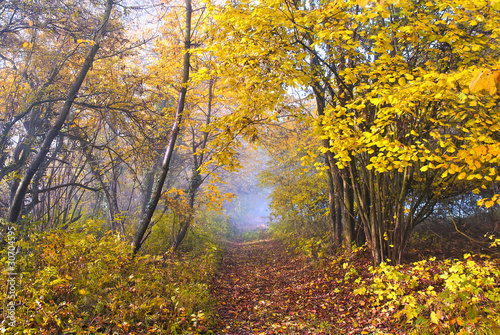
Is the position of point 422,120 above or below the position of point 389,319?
above

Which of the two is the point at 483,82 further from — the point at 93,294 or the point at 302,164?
the point at 93,294

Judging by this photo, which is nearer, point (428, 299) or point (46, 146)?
point (428, 299)

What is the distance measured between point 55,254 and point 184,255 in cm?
397

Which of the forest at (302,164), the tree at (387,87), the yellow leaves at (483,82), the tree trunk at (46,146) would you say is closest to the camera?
the yellow leaves at (483,82)

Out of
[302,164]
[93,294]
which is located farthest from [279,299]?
[93,294]

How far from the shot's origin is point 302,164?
4051mm

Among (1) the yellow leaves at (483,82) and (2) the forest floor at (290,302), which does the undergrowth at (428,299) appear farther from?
(1) the yellow leaves at (483,82)

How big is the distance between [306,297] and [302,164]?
8.78 feet

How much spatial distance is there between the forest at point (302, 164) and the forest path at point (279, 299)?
5 centimetres

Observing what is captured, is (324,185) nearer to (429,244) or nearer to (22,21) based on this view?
(429,244)

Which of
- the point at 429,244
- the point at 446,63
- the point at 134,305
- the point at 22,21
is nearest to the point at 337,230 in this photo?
the point at 429,244

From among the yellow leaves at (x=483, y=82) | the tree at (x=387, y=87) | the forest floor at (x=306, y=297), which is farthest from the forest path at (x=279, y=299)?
the yellow leaves at (x=483, y=82)

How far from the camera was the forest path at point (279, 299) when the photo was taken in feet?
12.6

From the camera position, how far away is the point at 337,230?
6.61 metres
